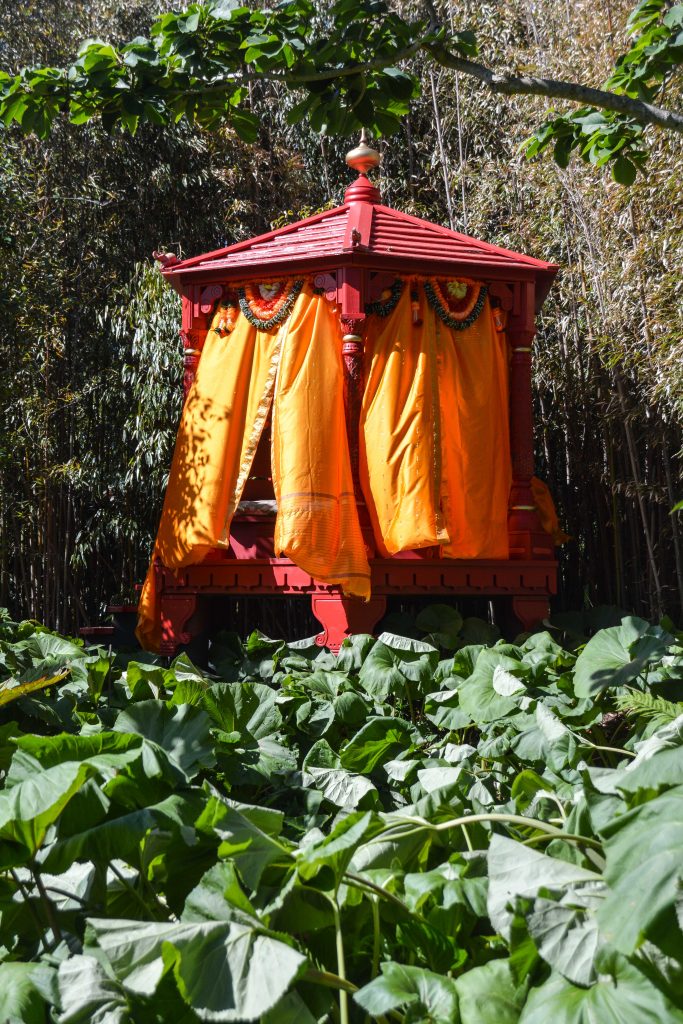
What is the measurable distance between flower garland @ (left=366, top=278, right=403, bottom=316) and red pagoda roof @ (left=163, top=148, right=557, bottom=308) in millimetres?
99

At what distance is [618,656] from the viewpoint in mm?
2906

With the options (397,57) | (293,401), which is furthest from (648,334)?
(397,57)

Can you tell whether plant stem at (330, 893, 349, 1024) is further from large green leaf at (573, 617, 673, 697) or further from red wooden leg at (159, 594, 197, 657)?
red wooden leg at (159, 594, 197, 657)

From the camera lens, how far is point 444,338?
5.67 metres

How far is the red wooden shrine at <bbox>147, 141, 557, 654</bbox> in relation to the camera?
Result: 5.50 m

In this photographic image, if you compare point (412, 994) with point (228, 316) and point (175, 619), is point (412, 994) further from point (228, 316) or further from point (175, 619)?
point (228, 316)

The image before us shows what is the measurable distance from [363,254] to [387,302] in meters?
0.31

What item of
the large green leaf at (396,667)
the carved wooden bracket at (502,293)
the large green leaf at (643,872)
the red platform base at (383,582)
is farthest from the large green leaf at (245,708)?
the carved wooden bracket at (502,293)

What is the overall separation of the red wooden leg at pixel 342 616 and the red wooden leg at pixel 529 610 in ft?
2.67

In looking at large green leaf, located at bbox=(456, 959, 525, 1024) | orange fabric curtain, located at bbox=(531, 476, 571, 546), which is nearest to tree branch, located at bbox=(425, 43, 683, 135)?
large green leaf, located at bbox=(456, 959, 525, 1024)

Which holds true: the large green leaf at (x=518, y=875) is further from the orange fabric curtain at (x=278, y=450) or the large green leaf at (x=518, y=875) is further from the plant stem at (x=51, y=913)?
the orange fabric curtain at (x=278, y=450)

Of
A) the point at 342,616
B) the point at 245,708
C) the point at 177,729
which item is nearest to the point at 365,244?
the point at 342,616

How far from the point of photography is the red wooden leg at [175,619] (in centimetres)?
568

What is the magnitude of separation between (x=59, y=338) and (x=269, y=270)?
2588 mm
